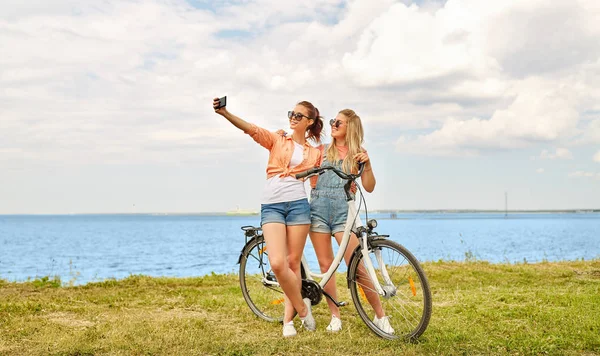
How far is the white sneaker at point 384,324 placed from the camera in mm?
5483

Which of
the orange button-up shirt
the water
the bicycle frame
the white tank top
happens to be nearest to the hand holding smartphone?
the orange button-up shirt

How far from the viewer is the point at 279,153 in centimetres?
550

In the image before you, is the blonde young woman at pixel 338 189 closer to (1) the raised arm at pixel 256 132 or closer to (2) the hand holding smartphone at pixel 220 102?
(1) the raised arm at pixel 256 132

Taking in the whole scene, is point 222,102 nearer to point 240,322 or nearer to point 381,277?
point 381,277

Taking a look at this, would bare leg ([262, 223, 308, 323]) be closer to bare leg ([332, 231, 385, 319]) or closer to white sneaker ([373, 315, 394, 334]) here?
bare leg ([332, 231, 385, 319])

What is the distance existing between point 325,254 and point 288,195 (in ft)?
2.46

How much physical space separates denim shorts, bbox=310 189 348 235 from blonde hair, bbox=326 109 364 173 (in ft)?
1.01

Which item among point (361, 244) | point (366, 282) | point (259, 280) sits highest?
point (361, 244)

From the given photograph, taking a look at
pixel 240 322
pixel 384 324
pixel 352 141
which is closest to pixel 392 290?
pixel 384 324

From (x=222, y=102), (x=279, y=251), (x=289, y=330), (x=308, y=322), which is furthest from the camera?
(x=308, y=322)

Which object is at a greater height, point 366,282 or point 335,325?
point 366,282

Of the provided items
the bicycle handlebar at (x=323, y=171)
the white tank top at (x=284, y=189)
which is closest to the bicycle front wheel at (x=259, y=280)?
the white tank top at (x=284, y=189)

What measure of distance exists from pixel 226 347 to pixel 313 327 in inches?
42.7

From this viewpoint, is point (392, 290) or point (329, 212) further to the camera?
point (329, 212)
